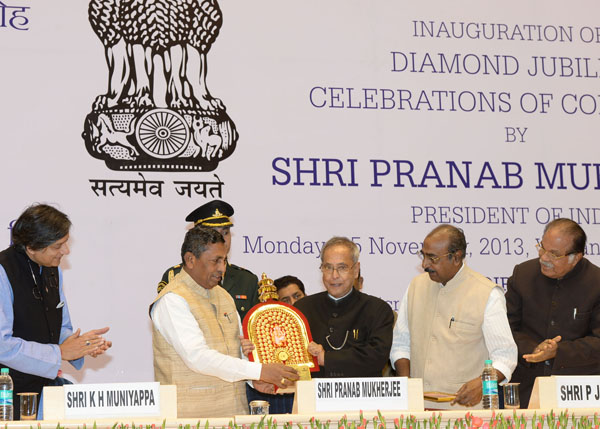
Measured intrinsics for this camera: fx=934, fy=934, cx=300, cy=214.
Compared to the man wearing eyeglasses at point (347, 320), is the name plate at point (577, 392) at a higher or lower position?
lower

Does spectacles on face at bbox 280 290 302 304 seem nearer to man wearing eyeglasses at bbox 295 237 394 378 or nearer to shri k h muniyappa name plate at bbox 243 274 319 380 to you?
man wearing eyeglasses at bbox 295 237 394 378

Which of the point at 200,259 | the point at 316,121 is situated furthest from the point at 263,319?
the point at 316,121

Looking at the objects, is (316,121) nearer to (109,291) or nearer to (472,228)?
(472,228)

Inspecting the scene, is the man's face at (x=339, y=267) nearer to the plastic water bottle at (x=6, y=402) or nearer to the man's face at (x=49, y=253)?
the man's face at (x=49, y=253)

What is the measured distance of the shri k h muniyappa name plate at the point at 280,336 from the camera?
429cm

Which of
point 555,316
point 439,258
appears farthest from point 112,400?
point 555,316

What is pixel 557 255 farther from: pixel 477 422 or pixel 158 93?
pixel 158 93

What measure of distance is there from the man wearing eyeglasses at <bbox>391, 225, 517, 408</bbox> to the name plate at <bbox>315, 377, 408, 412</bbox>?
2.68 feet

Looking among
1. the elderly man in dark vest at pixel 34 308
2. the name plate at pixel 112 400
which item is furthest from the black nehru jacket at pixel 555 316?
the elderly man in dark vest at pixel 34 308

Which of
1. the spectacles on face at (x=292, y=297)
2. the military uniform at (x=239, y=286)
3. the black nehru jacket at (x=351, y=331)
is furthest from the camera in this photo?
the spectacles on face at (x=292, y=297)

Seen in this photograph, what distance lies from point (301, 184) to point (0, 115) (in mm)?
2046

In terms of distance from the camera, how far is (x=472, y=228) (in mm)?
6742

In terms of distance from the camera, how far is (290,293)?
19.2 feet

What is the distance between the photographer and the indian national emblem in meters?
6.26
